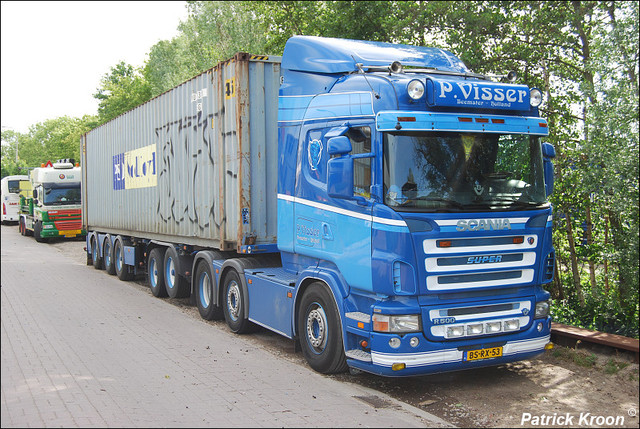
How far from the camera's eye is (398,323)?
5988 millimetres

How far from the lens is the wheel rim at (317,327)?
6.97m

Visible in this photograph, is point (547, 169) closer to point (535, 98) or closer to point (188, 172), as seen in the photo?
point (535, 98)

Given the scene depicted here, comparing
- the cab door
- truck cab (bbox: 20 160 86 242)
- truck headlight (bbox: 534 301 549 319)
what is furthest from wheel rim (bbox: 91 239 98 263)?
truck headlight (bbox: 534 301 549 319)

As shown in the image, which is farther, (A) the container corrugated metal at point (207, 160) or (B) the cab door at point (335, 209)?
(A) the container corrugated metal at point (207, 160)

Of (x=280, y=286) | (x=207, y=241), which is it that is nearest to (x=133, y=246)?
(x=207, y=241)

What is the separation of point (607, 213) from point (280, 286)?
16.4 ft

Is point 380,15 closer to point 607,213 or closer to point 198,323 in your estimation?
point 607,213

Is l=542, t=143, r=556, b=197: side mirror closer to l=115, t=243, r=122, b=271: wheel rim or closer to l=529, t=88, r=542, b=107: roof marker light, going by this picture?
l=529, t=88, r=542, b=107: roof marker light

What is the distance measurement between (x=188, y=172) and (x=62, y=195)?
719 inches

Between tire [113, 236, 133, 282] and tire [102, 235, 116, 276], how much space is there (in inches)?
15.0

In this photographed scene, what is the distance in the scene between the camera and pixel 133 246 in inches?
581

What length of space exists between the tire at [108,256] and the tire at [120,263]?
0.38m

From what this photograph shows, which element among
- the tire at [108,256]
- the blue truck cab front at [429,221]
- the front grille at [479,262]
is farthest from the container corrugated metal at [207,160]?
the front grille at [479,262]

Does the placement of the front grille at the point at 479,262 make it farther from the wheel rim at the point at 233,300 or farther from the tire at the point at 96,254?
the tire at the point at 96,254
